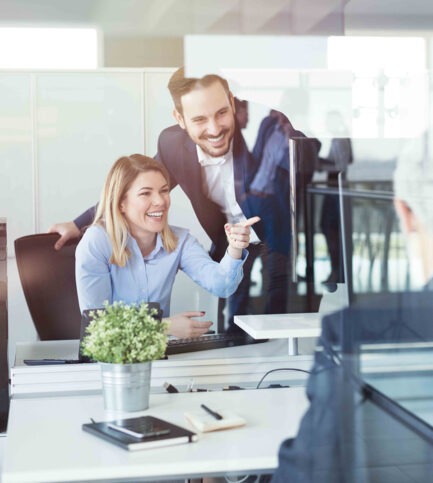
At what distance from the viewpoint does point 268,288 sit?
3.97 metres

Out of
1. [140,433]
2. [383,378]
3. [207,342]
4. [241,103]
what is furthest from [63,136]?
[383,378]

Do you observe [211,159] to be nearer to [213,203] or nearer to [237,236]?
[213,203]

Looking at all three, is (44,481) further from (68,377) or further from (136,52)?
(136,52)

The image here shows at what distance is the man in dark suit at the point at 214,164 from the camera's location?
12.9 feet

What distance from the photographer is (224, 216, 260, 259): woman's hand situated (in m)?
4.00

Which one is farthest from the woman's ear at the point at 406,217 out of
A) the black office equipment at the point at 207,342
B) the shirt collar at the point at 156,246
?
the shirt collar at the point at 156,246

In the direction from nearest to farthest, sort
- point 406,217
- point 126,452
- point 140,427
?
point 406,217, point 126,452, point 140,427

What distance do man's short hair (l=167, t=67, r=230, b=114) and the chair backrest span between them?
0.77 m

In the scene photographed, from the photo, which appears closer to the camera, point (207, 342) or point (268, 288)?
point (207, 342)

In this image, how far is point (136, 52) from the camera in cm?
385

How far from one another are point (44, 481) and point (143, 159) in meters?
2.18

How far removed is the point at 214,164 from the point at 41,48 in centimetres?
89

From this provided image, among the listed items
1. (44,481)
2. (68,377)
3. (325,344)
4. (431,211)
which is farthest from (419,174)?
(68,377)

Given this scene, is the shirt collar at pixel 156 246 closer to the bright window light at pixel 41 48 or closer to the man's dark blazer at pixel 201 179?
the man's dark blazer at pixel 201 179
